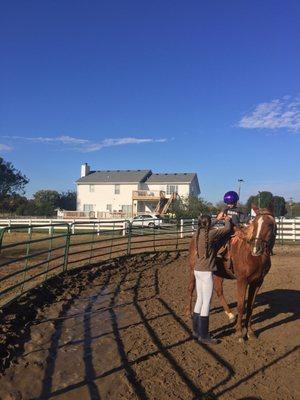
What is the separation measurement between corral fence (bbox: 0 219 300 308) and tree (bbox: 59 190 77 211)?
2023 inches

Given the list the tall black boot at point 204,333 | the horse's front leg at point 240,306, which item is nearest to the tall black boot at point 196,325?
the tall black boot at point 204,333

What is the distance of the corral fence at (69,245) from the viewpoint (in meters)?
9.23

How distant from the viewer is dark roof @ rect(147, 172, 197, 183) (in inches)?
2554

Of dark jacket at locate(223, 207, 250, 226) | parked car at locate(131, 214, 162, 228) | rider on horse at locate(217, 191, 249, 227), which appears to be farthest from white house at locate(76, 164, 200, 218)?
rider on horse at locate(217, 191, 249, 227)

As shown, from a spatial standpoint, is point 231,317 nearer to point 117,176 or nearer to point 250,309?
point 250,309

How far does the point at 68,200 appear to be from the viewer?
283ft

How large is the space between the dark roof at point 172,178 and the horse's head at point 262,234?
5761 centimetres

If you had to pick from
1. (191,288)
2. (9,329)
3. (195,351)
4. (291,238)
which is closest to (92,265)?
(191,288)

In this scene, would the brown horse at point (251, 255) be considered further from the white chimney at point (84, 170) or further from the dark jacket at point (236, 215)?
the white chimney at point (84, 170)

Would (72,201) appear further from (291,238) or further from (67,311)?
(67,311)

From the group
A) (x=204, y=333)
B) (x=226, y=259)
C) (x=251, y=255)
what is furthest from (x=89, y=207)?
(x=204, y=333)

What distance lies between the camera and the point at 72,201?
3406 inches

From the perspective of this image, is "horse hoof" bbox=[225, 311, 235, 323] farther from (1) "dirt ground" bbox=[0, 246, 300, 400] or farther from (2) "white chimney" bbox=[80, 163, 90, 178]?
(2) "white chimney" bbox=[80, 163, 90, 178]

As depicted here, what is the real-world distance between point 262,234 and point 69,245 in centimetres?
648
